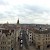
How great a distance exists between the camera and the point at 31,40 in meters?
53.7

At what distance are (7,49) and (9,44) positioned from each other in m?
1.28

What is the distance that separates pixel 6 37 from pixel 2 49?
2.86 meters

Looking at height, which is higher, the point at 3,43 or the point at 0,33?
the point at 0,33

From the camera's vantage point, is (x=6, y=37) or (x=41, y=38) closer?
(x=6, y=37)

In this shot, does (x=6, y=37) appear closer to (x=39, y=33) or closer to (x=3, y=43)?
(x=3, y=43)

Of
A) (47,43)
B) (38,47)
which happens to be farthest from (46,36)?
(38,47)

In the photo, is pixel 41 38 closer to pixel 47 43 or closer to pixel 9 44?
pixel 47 43

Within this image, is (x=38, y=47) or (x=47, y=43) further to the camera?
(x=47, y=43)

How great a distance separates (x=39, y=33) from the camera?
48625mm

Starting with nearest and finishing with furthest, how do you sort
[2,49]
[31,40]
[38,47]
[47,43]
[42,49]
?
1. [2,49]
2. [42,49]
3. [38,47]
4. [47,43]
5. [31,40]

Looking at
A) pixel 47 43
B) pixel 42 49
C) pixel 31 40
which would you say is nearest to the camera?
pixel 42 49

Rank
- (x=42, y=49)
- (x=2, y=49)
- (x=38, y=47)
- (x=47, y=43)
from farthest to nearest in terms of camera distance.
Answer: (x=47, y=43) → (x=38, y=47) → (x=42, y=49) → (x=2, y=49)

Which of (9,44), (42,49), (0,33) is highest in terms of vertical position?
(0,33)

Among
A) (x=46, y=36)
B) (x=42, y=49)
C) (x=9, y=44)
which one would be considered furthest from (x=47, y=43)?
(x=9, y=44)
